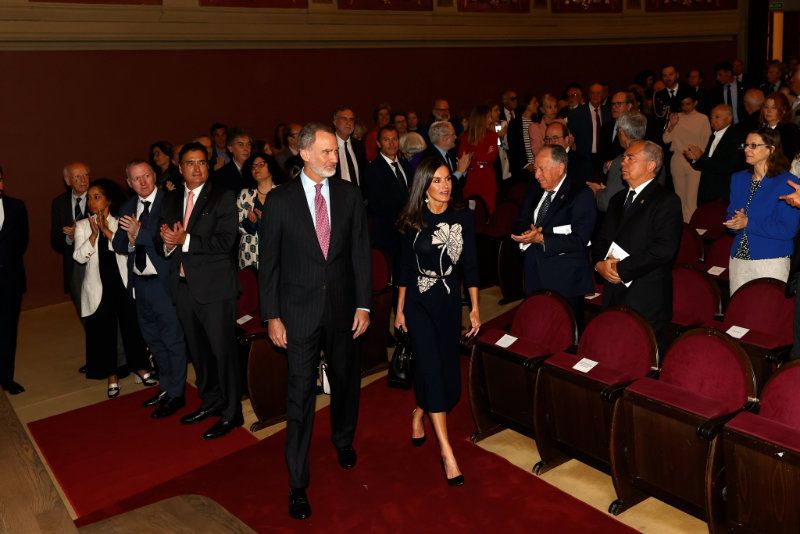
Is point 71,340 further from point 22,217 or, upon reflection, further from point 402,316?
point 402,316

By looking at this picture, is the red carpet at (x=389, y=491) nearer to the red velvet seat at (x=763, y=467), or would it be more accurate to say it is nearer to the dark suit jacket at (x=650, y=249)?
the red velvet seat at (x=763, y=467)

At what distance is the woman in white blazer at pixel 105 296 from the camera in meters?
5.31

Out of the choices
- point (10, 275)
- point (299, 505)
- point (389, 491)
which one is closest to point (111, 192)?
point (10, 275)

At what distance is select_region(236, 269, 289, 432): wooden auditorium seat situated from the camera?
4695mm

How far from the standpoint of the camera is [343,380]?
3.93m

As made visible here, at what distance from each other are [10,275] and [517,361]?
363 centimetres

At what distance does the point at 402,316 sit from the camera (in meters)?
4.09

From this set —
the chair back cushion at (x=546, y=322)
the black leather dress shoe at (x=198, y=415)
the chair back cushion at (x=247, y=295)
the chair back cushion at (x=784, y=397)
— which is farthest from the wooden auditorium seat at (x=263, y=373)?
the chair back cushion at (x=784, y=397)

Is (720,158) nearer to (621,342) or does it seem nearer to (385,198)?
(385,198)

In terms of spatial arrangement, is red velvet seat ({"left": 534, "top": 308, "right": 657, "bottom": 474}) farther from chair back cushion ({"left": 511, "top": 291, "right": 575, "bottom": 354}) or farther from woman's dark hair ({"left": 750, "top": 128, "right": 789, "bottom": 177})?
woman's dark hair ({"left": 750, "top": 128, "right": 789, "bottom": 177})

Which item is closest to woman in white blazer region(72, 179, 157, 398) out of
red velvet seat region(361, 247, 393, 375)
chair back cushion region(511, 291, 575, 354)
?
red velvet seat region(361, 247, 393, 375)

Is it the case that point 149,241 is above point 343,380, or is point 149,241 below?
above

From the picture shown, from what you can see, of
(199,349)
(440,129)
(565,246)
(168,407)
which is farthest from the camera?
(440,129)

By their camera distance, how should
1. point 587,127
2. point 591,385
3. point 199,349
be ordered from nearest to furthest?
1. point 591,385
2. point 199,349
3. point 587,127
